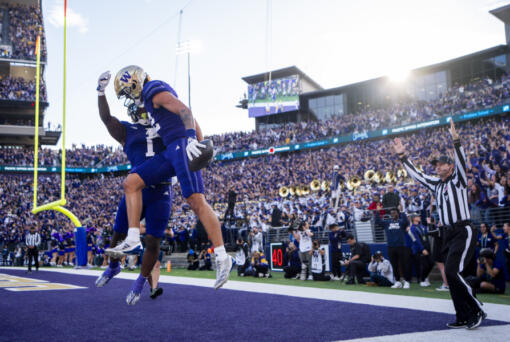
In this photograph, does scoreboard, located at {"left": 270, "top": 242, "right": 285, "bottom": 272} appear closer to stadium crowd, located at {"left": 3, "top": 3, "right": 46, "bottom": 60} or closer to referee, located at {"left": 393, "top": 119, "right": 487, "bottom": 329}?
referee, located at {"left": 393, "top": 119, "right": 487, "bottom": 329}

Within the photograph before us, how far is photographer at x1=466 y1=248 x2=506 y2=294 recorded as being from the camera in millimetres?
8297

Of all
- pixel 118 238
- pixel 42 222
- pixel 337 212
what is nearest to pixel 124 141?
pixel 118 238

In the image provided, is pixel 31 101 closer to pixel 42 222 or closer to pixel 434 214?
pixel 42 222

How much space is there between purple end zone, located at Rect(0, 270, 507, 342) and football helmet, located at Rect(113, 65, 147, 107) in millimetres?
2234

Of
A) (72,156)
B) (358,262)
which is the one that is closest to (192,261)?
(358,262)

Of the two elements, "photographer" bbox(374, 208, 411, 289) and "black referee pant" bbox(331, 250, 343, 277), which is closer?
"photographer" bbox(374, 208, 411, 289)

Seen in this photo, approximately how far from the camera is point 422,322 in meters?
4.91

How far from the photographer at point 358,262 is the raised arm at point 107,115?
25.9 ft

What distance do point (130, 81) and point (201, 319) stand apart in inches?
112

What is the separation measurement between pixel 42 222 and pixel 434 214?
27.1 metres

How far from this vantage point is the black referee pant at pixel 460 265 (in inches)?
189

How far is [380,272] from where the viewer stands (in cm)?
1040

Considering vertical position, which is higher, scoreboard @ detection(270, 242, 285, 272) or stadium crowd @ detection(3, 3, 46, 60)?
stadium crowd @ detection(3, 3, 46, 60)

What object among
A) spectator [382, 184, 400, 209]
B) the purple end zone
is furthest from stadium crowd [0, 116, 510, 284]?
the purple end zone
